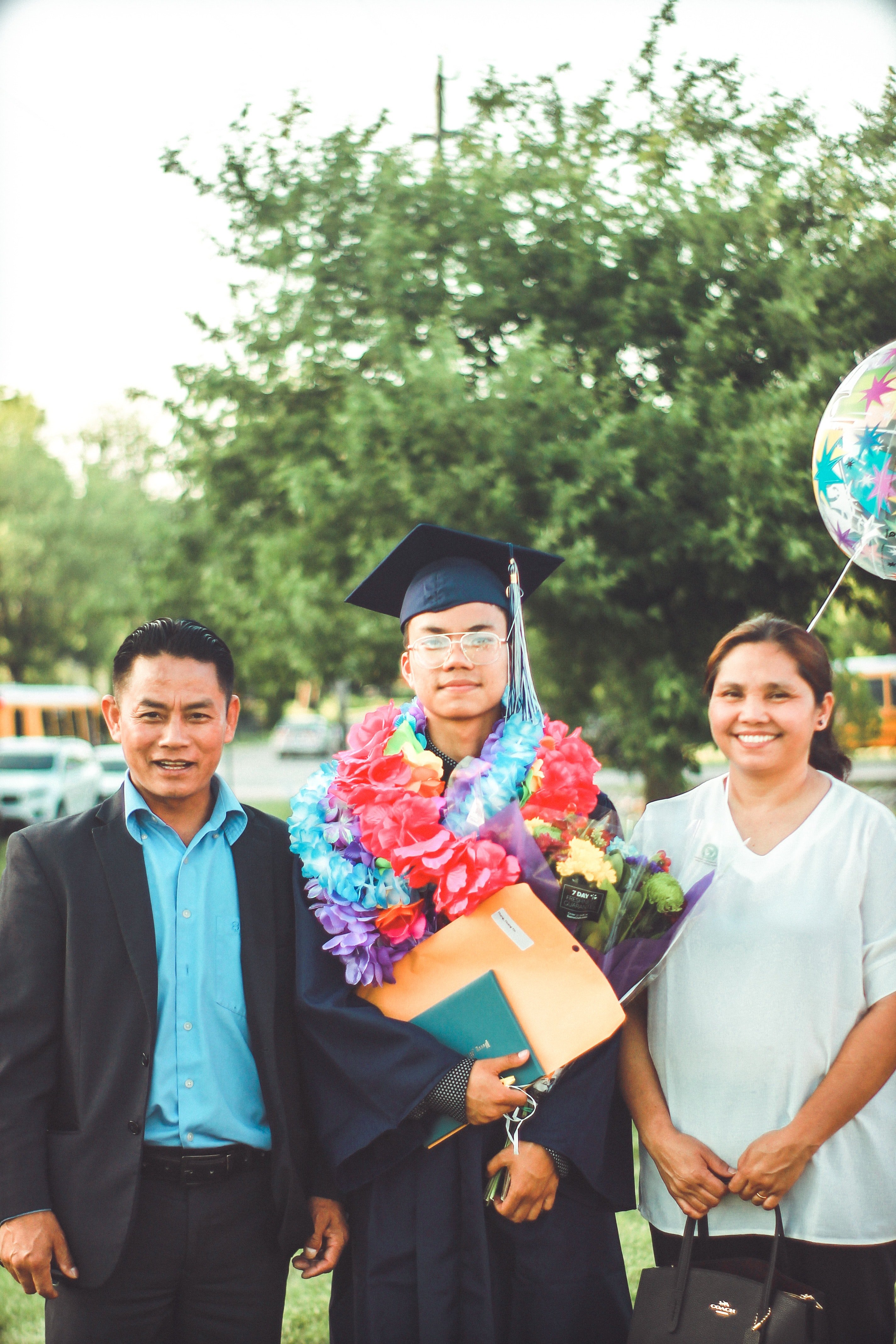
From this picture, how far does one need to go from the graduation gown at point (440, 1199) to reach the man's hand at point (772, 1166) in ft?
0.95

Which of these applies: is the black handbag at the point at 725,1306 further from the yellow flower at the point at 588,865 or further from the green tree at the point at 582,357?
the green tree at the point at 582,357

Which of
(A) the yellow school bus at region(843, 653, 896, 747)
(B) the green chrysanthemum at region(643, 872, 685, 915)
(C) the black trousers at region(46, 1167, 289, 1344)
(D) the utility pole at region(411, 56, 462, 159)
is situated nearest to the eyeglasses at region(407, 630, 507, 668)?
(B) the green chrysanthemum at region(643, 872, 685, 915)

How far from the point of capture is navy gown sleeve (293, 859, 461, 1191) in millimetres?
2170

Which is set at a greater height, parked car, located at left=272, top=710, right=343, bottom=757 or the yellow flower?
the yellow flower

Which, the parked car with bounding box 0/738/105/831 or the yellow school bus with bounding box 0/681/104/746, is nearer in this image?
the parked car with bounding box 0/738/105/831

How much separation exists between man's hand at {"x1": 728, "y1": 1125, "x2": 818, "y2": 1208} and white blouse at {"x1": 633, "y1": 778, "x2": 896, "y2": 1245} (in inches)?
2.1

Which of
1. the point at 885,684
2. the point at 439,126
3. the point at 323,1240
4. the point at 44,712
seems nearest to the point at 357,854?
the point at 323,1240

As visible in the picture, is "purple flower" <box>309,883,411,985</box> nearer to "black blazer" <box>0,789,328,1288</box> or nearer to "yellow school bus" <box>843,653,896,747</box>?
"black blazer" <box>0,789,328,1288</box>

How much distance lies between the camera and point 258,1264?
2152 millimetres

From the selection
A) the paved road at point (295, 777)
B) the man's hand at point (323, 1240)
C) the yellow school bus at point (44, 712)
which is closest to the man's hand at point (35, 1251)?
the man's hand at point (323, 1240)

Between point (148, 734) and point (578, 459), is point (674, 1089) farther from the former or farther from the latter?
point (578, 459)

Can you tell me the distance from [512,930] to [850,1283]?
0.96 meters

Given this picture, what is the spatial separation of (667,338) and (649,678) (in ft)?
6.80

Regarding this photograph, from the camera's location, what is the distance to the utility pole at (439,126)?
6.95m
